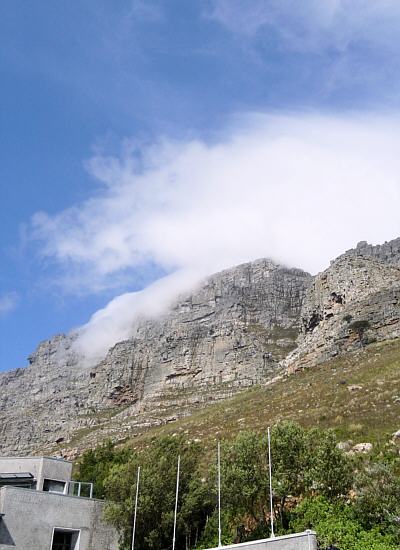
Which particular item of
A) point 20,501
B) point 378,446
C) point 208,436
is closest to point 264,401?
point 208,436

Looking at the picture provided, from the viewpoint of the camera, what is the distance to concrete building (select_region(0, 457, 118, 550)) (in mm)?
26797

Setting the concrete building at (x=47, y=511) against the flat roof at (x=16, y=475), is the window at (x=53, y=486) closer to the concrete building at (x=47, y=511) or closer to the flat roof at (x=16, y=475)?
the concrete building at (x=47, y=511)

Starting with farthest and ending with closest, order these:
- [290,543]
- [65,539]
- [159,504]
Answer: [159,504] < [65,539] < [290,543]

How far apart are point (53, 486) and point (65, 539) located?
338 centimetres

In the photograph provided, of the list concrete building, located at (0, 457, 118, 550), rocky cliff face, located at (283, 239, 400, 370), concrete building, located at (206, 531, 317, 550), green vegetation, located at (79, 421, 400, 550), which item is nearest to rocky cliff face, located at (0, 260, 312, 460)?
rocky cliff face, located at (283, 239, 400, 370)

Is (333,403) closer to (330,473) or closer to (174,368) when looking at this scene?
(330,473)

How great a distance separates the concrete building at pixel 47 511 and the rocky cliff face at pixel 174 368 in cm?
5688

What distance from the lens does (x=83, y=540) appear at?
28922 millimetres

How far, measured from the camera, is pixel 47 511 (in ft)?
91.8

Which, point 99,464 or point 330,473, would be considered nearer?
point 330,473

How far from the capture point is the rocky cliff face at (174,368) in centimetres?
11006

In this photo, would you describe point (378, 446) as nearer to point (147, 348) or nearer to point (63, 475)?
point (63, 475)

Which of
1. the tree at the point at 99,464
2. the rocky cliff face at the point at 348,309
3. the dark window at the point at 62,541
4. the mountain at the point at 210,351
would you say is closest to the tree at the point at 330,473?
the dark window at the point at 62,541

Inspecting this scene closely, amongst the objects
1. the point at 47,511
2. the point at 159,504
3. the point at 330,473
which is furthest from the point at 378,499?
the point at 47,511
